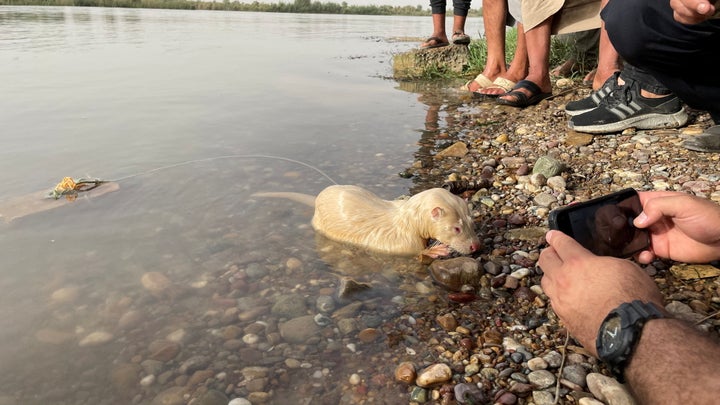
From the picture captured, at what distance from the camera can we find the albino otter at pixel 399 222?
3031 mm

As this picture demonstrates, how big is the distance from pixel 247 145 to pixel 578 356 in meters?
3.88

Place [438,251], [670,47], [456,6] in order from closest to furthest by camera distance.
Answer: [438,251] < [670,47] < [456,6]

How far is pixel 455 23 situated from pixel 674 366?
28.6 ft

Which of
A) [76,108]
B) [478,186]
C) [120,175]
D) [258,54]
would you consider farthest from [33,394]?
[258,54]

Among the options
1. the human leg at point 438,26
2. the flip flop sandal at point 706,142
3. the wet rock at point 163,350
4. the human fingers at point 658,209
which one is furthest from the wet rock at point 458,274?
the human leg at point 438,26

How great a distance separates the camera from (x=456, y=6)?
29.4 feet

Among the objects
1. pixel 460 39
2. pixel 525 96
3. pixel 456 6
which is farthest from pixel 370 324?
pixel 456 6

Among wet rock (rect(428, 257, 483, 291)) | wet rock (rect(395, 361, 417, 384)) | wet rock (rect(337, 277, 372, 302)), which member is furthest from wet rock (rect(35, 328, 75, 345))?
wet rock (rect(428, 257, 483, 291))

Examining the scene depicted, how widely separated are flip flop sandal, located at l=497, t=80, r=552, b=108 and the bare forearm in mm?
4446

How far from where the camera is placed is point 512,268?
9.09 feet

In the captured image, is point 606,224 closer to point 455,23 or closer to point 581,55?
point 581,55

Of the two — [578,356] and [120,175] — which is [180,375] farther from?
[120,175]

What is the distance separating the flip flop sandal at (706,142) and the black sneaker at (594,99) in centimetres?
94

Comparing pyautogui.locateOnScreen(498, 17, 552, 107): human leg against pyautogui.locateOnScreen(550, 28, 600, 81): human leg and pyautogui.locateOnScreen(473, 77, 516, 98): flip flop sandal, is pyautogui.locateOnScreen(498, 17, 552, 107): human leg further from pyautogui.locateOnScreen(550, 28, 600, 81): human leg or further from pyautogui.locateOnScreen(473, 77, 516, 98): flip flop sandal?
pyautogui.locateOnScreen(550, 28, 600, 81): human leg
